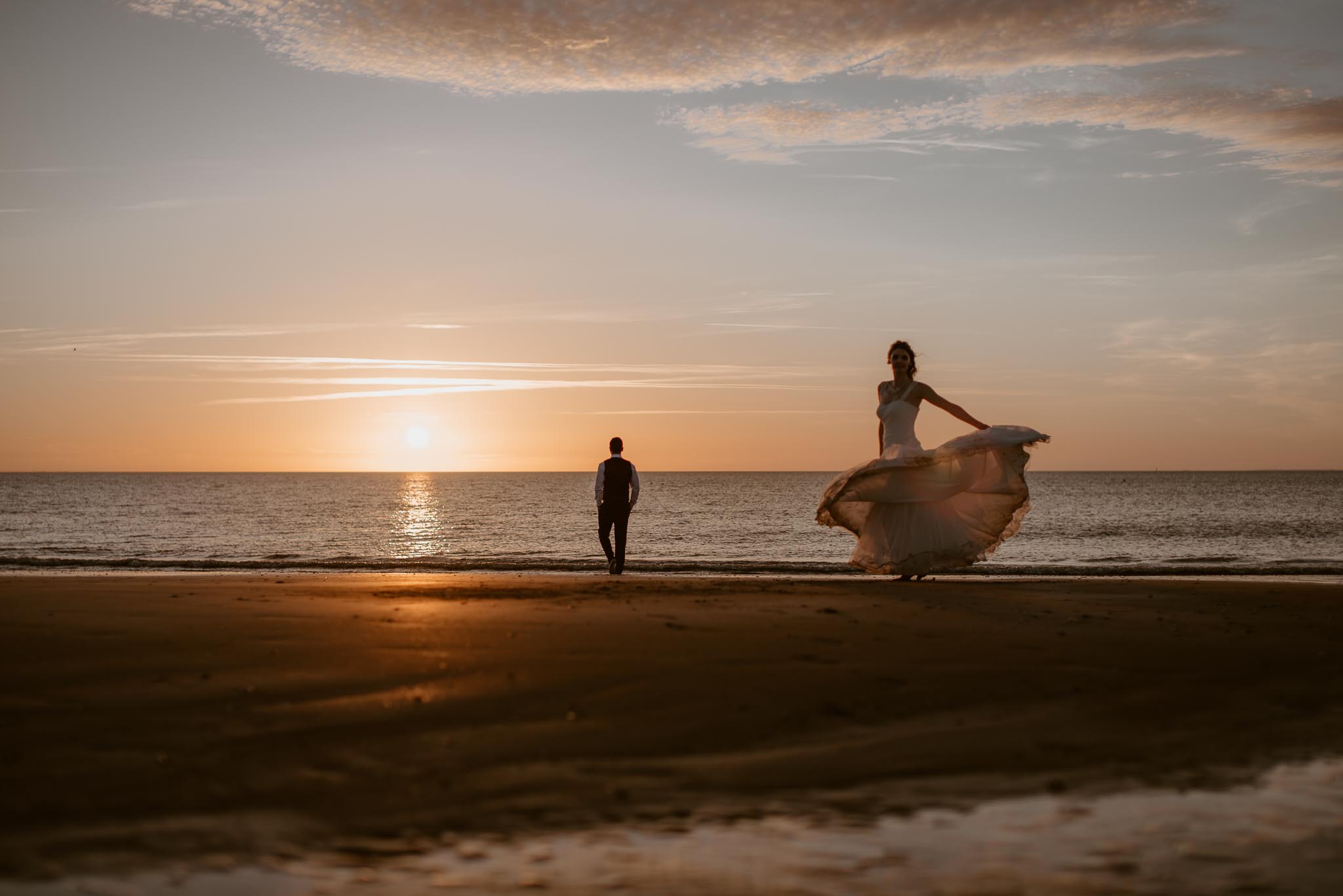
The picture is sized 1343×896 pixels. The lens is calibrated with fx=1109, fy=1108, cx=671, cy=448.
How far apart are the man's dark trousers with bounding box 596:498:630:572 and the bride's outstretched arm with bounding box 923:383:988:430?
5398 millimetres

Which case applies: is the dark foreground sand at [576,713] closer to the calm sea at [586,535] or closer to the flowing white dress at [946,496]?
the flowing white dress at [946,496]

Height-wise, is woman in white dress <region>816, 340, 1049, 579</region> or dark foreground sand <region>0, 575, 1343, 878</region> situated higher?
woman in white dress <region>816, 340, 1049, 579</region>

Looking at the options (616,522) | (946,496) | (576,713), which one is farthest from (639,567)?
(576,713)

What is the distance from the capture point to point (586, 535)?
181ft

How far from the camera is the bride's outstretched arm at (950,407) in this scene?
43.6 ft

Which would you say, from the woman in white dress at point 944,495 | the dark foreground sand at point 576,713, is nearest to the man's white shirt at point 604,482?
the woman in white dress at point 944,495

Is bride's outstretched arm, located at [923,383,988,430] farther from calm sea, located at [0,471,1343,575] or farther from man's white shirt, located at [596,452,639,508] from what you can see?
calm sea, located at [0,471,1343,575]

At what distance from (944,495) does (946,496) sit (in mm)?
33

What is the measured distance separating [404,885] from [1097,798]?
2992 millimetres

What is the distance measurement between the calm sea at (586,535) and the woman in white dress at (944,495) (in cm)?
1282

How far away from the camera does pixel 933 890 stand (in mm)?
3781

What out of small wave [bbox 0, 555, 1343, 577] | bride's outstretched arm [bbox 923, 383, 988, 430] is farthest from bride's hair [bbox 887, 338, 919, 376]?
small wave [bbox 0, 555, 1343, 577]

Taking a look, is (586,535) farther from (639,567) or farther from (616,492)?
(616,492)

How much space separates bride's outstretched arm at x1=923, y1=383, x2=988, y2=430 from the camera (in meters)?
13.3
